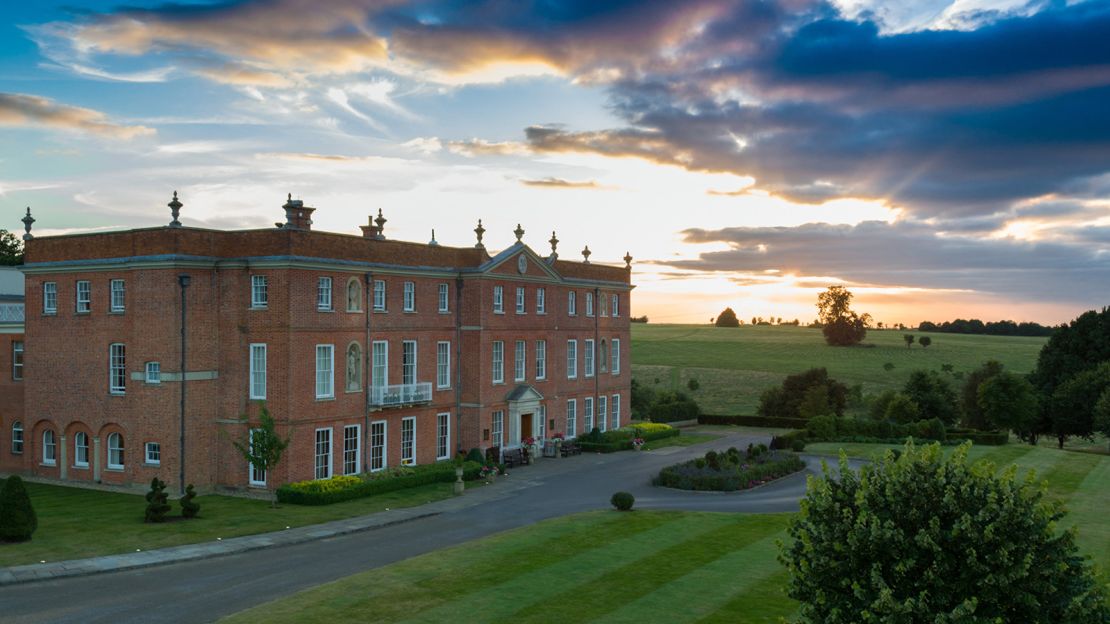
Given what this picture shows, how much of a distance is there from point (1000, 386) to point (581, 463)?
38324 mm

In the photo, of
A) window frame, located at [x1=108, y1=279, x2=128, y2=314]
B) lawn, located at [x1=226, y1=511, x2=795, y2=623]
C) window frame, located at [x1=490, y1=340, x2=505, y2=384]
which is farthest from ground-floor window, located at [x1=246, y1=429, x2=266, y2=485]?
window frame, located at [x1=490, y1=340, x2=505, y2=384]

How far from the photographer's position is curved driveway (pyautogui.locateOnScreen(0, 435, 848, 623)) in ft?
77.7

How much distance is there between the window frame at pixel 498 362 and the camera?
51.2m

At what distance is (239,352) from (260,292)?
113 inches

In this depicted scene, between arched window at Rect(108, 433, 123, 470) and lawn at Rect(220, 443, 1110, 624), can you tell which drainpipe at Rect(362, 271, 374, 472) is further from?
lawn at Rect(220, 443, 1110, 624)

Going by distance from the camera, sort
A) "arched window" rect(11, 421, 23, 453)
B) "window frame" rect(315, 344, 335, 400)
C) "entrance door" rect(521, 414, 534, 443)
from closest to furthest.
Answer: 1. "window frame" rect(315, 344, 335, 400)
2. "arched window" rect(11, 421, 23, 453)
3. "entrance door" rect(521, 414, 534, 443)

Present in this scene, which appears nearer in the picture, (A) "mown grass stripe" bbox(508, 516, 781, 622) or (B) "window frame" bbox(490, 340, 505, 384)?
(A) "mown grass stripe" bbox(508, 516, 781, 622)

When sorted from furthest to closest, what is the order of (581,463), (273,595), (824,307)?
(824,307), (581,463), (273,595)

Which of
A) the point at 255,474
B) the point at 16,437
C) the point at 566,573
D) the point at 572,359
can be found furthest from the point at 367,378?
the point at 572,359

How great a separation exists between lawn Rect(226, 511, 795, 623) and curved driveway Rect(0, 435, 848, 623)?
1499 mm

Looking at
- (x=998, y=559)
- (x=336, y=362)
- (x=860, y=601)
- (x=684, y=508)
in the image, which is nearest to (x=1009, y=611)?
(x=998, y=559)

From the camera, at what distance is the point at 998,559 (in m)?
13.8

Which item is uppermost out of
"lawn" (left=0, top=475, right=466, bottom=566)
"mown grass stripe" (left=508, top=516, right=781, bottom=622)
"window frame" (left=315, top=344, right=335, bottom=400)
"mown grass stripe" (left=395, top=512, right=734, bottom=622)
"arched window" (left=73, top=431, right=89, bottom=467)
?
"window frame" (left=315, top=344, right=335, bottom=400)

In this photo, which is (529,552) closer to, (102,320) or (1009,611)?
(1009,611)
